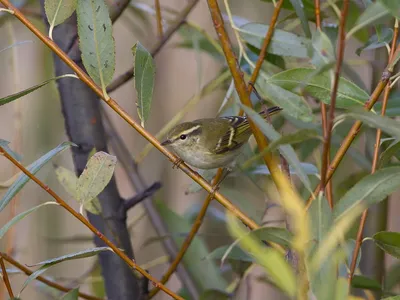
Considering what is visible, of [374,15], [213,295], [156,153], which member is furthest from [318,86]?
[156,153]

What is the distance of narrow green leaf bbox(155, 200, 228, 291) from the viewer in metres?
1.75

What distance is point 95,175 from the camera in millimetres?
1008

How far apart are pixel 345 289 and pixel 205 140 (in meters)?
1.38

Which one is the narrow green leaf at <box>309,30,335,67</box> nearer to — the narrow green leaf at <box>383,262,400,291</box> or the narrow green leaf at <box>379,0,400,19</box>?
the narrow green leaf at <box>379,0,400,19</box>

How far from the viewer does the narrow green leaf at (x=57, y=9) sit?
104cm

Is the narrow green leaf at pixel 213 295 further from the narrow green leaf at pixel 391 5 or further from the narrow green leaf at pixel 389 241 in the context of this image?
the narrow green leaf at pixel 391 5

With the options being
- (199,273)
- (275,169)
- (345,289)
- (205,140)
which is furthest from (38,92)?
(345,289)

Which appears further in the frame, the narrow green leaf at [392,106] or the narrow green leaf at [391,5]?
the narrow green leaf at [392,106]

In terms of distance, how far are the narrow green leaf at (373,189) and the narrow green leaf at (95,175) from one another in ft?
1.19

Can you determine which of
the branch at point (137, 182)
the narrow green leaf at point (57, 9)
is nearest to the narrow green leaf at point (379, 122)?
the narrow green leaf at point (57, 9)

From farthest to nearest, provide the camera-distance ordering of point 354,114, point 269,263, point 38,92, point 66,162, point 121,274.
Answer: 1. point 38,92
2. point 66,162
3. point 121,274
4. point 354,114
5. point 269,263

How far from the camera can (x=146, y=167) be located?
3.31 m

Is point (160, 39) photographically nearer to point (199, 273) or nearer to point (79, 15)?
point (79, 15)

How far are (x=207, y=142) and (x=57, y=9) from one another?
3.07 feet
